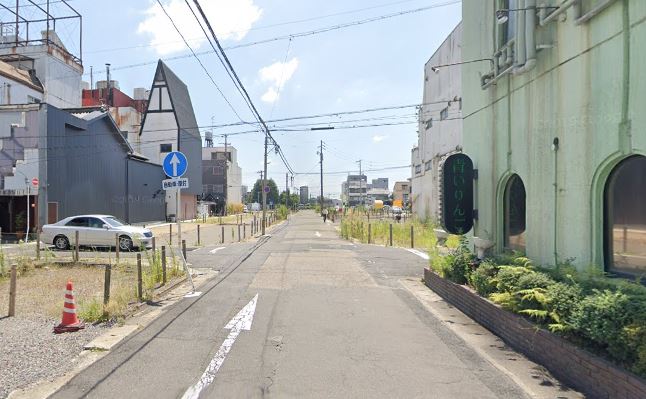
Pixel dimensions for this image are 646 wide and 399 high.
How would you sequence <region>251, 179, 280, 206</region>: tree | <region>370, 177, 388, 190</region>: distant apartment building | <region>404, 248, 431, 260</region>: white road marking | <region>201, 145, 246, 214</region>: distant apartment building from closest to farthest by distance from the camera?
<region>404, 248, 431, 260</region>: white road marking, <region>201, 145, 246, 214</region>: distant apartment building, <region>251, 179, 280, 206</region>: tree, <region>370, 177, 388, 190</region>: distant apartment building

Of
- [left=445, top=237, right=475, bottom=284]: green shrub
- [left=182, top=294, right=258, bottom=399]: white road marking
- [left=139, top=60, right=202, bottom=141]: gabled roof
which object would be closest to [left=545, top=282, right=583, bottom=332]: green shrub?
[left=445, top=237, right=475, bottom=284]: green shrub

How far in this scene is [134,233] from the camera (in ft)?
60.4

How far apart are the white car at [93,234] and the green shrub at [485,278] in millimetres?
14173

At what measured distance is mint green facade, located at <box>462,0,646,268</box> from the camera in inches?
226

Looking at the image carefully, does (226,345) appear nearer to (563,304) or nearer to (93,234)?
(563,304)

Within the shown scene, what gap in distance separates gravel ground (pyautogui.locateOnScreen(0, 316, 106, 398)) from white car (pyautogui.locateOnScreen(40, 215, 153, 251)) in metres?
11.2

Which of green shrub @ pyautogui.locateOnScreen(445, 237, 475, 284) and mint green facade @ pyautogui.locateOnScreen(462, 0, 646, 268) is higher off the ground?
mint green facade @ pyautogui.locateOnScreen(462, 0, 646, 268)

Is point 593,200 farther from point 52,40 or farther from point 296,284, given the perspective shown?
point 52,40

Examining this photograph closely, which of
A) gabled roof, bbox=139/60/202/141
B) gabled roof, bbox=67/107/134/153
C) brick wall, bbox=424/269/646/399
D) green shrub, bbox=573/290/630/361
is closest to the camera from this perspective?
brick wall, bbox=424/269/646/399

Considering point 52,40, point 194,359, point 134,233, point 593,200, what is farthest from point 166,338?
point 52,40

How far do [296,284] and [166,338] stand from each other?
5026mm

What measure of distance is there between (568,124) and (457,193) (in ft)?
12.7

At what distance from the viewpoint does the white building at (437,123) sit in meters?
29.8

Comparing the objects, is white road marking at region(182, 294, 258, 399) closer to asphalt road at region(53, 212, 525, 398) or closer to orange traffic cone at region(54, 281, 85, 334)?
asphalt road at region(53, 212, 525, 398)
